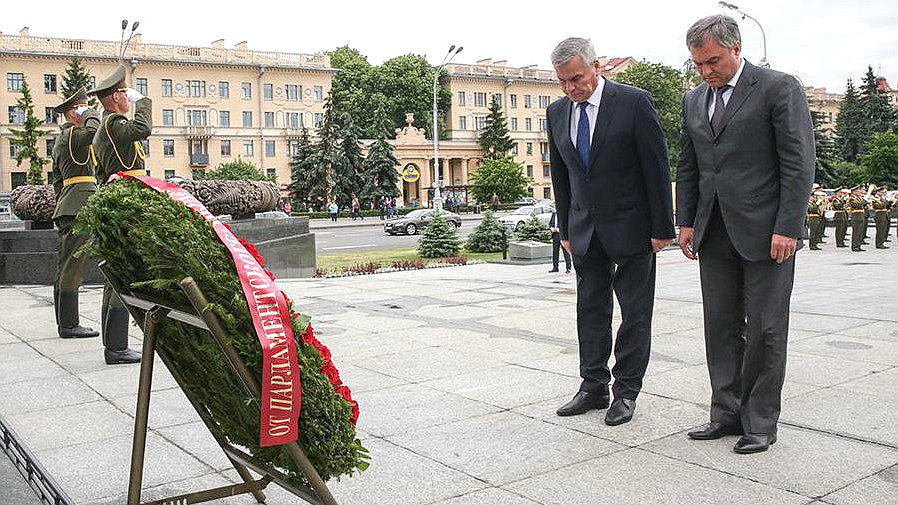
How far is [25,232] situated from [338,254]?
13.7 metres

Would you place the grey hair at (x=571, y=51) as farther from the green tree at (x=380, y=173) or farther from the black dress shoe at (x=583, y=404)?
the green tree at (x=380, y=173)

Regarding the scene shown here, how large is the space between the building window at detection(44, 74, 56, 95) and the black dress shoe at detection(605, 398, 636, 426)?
90.9 metres

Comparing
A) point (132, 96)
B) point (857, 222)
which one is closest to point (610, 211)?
point (132, 96)

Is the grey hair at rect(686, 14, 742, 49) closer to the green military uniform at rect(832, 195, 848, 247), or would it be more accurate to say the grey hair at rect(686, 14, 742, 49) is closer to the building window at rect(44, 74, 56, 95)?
the green military uniform at rect(832, 195, 848, 247)

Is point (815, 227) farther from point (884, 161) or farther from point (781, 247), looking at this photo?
point (884, 161)

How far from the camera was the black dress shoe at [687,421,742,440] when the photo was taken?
4531 mm

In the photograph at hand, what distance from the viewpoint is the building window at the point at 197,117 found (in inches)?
3647

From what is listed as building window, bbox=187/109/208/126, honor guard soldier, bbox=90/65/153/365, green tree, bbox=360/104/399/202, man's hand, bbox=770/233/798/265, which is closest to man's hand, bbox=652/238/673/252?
man's hand, bbox=770/233/798/265

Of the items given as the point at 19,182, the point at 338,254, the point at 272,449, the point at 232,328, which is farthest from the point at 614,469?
the point at 19,182

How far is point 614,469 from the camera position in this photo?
13.4ft

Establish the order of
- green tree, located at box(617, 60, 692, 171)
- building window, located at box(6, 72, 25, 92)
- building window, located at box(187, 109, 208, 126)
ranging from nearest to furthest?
building window, located at box(6, 72, 25, 92) < green tree, located at box(617, 60, 692, 171) < building window, located at box(187, 109, 208, 126)

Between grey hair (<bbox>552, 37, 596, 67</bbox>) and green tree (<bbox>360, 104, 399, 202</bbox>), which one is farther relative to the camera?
green tree (<bbox>360, 104, 399, 202</bbox>)

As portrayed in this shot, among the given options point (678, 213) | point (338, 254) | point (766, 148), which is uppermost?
point (766, 148)

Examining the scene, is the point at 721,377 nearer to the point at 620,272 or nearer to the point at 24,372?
the point at 620,272
